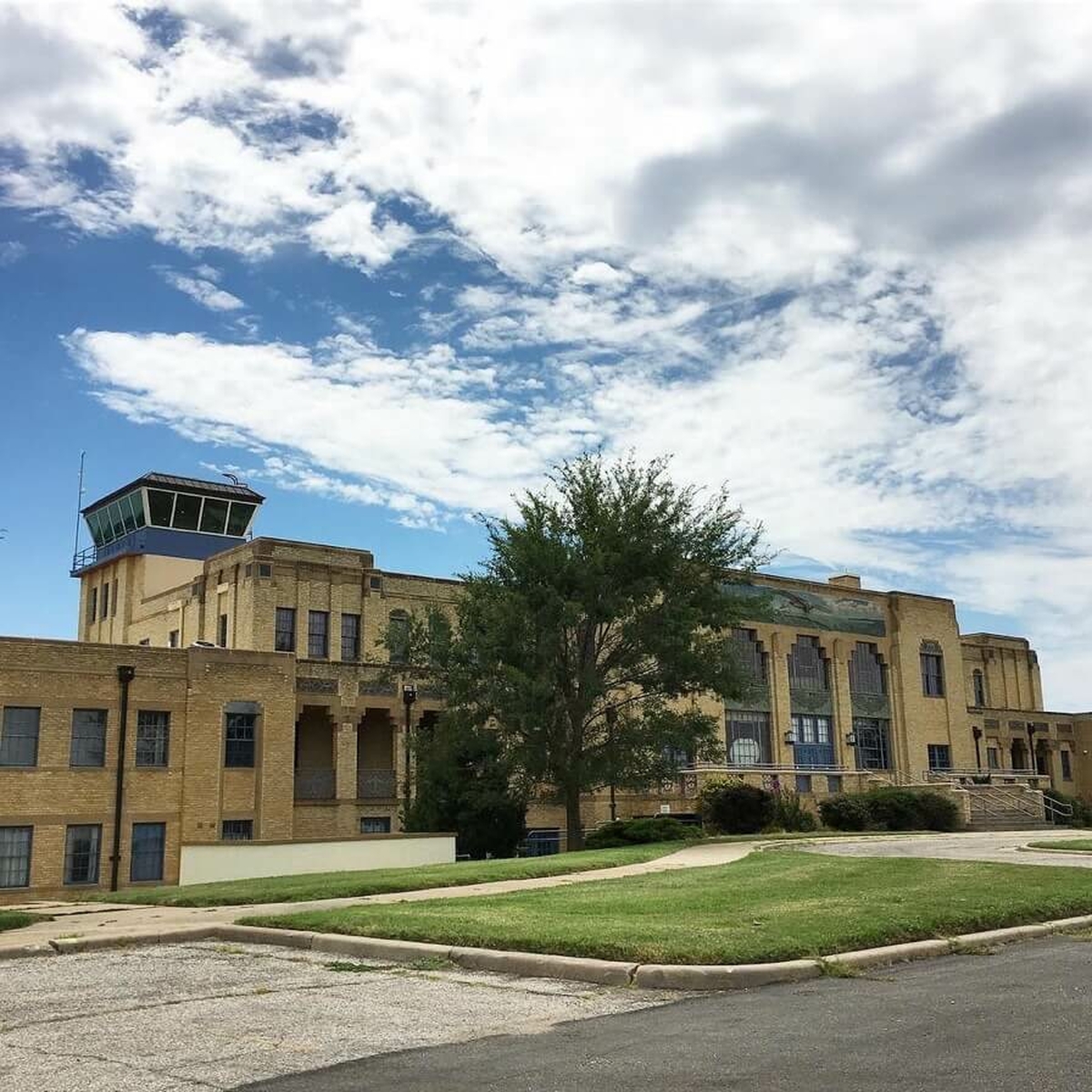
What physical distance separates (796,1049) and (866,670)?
→ 5862cm

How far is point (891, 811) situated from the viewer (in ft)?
152

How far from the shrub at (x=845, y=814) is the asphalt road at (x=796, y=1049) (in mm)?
35922

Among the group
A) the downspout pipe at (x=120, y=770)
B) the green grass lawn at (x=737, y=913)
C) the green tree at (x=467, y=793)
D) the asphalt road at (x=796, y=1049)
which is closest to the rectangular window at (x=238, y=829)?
the downspout pipe at (x=120, y=770)

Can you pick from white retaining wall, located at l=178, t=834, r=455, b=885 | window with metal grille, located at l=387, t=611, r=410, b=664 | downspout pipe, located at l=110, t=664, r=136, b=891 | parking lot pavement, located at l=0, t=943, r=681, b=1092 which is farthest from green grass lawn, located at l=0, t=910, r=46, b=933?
window with metal grille, located at l=387, t=611, r=410, b=664

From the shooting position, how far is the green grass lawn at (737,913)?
37.5 ft

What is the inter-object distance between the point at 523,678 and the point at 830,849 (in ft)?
31.2

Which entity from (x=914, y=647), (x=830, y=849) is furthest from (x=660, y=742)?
(x=914, y=647)

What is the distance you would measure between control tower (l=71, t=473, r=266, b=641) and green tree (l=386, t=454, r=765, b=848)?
84.6ft

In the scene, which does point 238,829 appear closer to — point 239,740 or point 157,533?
point 239,740

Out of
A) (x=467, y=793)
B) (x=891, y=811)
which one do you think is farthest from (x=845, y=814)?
(x=467, y=793)

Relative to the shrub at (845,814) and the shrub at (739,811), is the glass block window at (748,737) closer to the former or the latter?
the shrub at (845,814)

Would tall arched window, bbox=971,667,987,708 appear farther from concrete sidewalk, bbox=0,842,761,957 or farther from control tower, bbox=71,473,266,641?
concrete sidewalk, bbox=0,842,761,957

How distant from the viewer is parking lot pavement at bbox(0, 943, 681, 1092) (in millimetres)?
7480

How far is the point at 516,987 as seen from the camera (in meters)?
10.4
